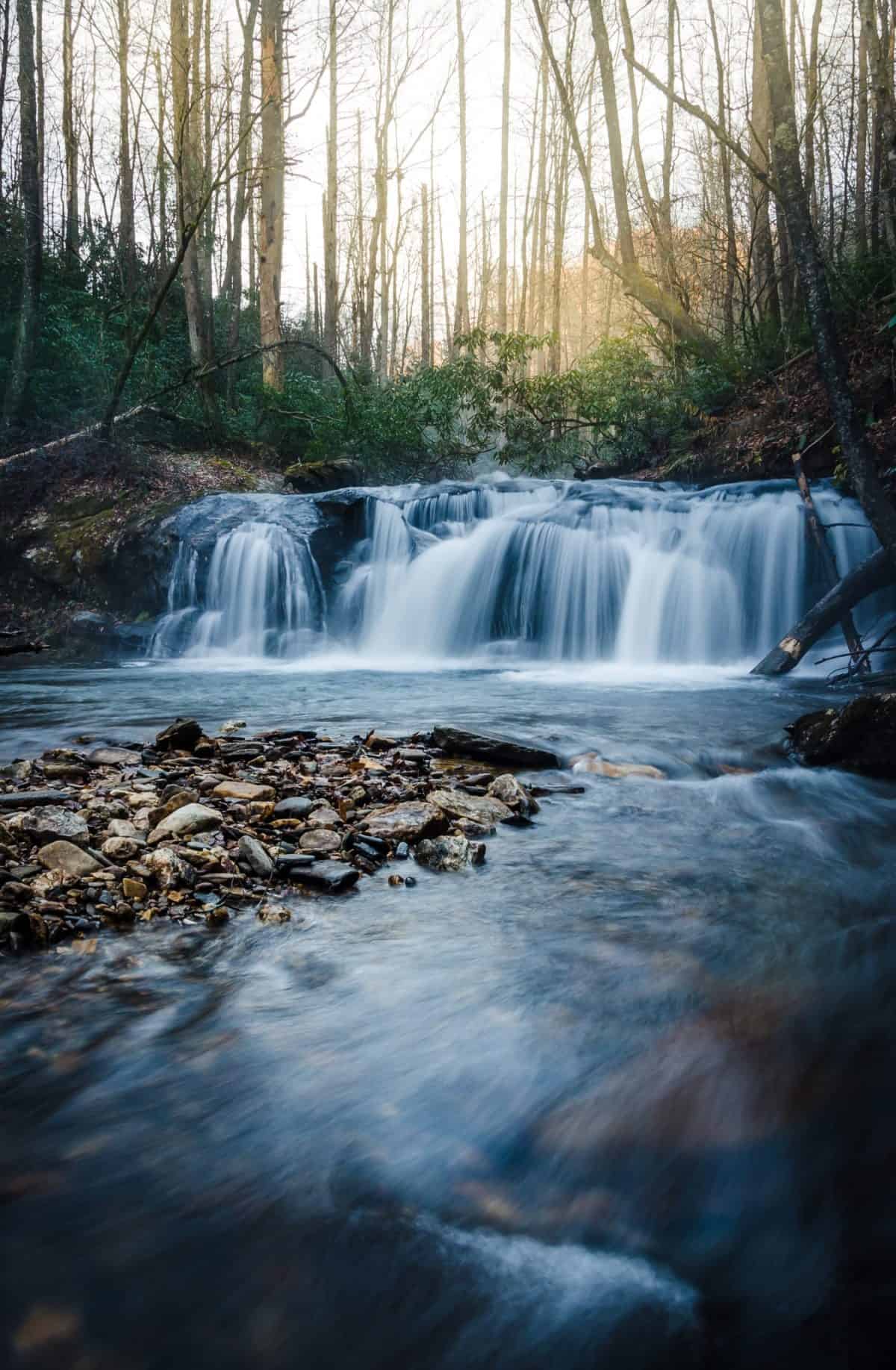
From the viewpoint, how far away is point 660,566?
417 inches

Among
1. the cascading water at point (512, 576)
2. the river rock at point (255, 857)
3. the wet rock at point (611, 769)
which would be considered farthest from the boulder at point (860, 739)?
the cascading water at point (512, 576)

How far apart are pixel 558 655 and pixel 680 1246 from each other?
9.09m

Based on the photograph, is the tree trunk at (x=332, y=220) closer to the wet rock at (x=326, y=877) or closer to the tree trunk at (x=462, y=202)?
the tree trunk at (x=462, y=202)

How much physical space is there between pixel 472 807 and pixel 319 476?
1156 cm

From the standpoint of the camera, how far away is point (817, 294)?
6.64 meters

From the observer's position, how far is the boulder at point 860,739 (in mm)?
4773

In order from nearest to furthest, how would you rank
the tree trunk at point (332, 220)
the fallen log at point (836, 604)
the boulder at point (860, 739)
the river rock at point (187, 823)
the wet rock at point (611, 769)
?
the river rock at point (187, 823), the boulder at point (860, 739), the wet rock at point (611, 769), the fallen log at point (836, 604), the tree trunk at point (332, 220)

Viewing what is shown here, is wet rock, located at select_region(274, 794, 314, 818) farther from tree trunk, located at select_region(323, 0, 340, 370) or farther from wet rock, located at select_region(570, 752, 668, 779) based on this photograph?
tree trunk, located at select_region(323, 0, 340, 370)

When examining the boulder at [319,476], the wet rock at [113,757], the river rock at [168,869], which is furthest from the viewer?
the boulder at [319,476]

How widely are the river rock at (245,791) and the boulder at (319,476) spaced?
433 inches

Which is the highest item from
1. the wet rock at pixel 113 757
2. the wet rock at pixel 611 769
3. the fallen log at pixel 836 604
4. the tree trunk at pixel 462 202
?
the tree trunk at pixel 462 202

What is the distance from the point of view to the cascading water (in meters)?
10.0

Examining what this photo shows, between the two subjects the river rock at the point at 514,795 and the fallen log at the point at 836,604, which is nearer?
the river rock at the point at 514,795

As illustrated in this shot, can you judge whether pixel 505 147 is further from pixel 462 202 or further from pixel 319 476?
pixel 319 476
